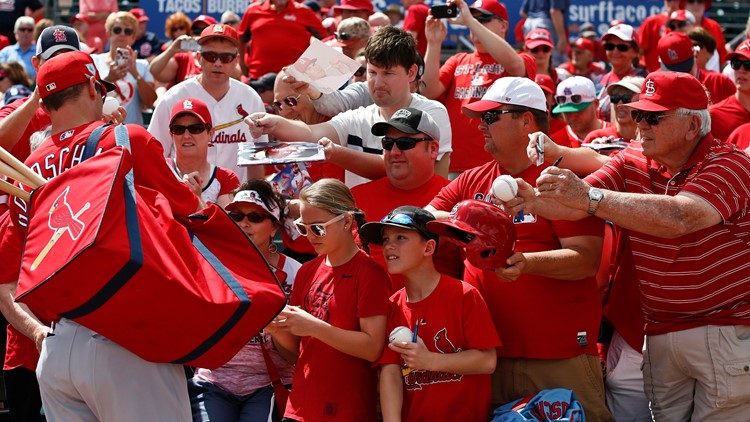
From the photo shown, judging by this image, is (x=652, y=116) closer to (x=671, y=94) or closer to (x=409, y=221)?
(x=671, y=94)

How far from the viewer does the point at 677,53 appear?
7648 mm

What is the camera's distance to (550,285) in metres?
4.80

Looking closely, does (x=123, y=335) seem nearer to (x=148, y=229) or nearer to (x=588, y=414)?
(x=148, y=229)

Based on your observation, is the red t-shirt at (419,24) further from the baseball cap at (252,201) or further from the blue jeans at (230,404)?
the blue jeans at (230,404)

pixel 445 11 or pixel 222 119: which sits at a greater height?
pixel 445 11

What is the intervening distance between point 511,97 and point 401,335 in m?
1.33

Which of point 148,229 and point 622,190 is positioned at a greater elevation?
point 148,229

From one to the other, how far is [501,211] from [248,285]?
4.01ft

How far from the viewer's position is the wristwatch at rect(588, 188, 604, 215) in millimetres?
4172

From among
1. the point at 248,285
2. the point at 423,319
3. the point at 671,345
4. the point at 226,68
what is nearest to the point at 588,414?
the point at 671,345

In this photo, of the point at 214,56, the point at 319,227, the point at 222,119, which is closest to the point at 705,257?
the point at 319,227

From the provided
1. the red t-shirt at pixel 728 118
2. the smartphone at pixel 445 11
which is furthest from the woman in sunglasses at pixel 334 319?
the red t-shirt at pixel 728 118

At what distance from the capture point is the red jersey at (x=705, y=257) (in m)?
4.39

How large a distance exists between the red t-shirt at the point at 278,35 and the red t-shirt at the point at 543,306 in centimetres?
571
